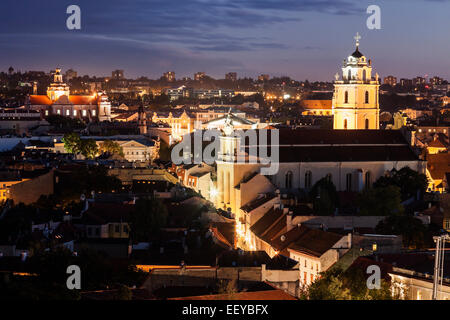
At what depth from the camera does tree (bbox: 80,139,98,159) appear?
193 feet

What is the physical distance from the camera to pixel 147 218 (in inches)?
1193

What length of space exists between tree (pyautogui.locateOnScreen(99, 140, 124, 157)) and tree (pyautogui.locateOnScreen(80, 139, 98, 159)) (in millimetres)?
1010

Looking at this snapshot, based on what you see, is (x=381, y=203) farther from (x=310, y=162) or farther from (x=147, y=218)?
(x=147, y=218)

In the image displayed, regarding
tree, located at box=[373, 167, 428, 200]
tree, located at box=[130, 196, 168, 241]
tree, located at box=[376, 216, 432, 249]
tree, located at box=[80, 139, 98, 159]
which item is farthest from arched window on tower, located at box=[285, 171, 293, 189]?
tree, located at box=[80, 139, 98, 159]

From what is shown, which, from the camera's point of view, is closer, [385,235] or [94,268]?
[94,268]

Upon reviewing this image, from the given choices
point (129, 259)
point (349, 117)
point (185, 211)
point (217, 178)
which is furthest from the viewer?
point (349, 117)

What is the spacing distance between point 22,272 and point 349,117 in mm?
32615

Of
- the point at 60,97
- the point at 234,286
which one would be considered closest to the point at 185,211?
the point at 234,286

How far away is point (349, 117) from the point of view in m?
51.9

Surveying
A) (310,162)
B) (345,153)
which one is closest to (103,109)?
(345,153)

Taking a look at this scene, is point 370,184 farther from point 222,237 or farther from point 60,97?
point 60,97

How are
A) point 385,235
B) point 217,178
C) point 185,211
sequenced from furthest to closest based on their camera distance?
point 217,178
point 185,211
point 385,235

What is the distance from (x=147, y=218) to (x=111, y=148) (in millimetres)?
31611

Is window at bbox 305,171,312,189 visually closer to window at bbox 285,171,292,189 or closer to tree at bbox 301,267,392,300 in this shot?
window at bbox 285,171,292,189
